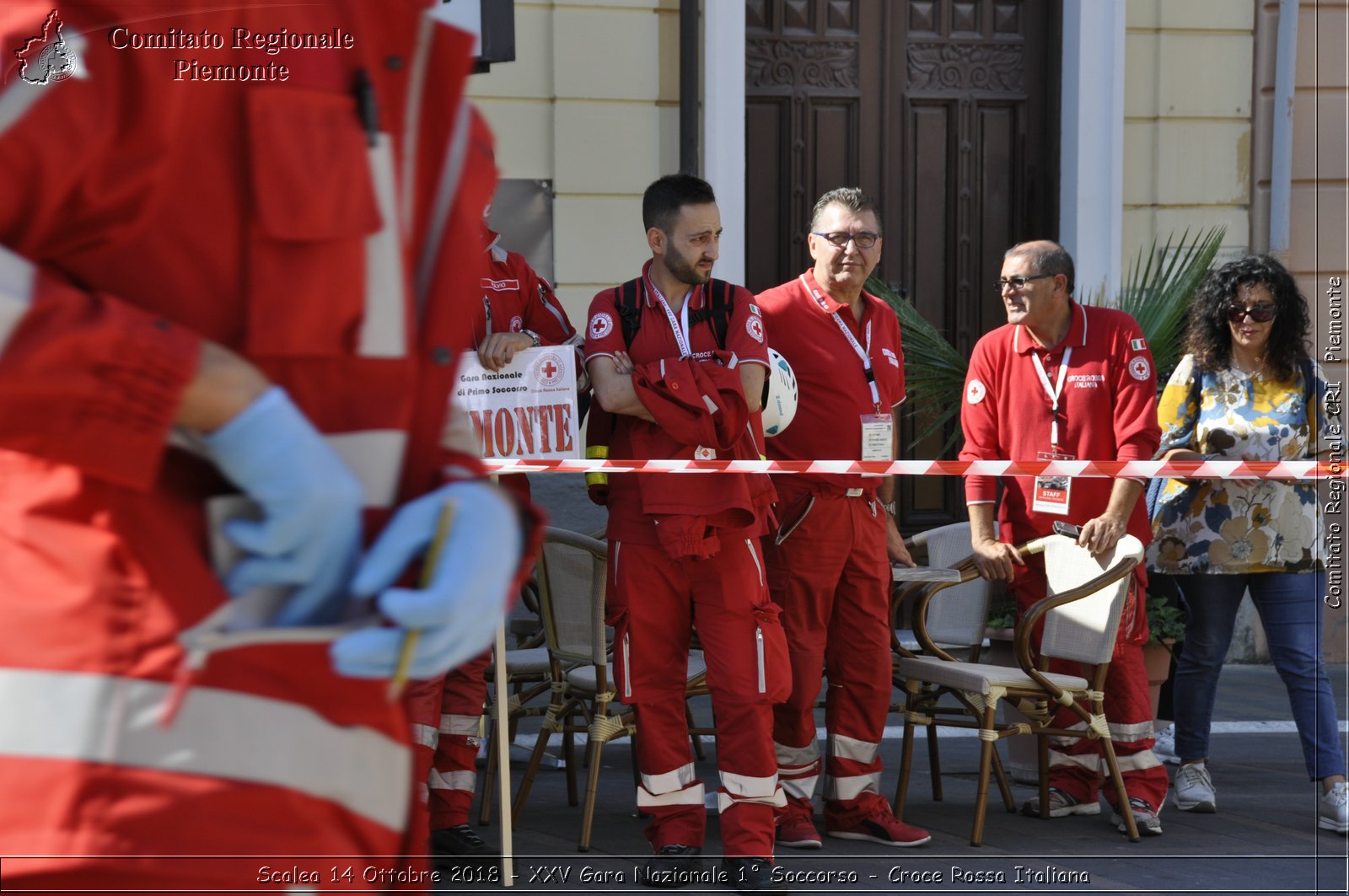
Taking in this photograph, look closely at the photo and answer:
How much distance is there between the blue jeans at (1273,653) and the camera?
18.8 ft

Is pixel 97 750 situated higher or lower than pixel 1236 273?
lower

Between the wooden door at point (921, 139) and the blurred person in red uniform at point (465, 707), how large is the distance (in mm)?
3613

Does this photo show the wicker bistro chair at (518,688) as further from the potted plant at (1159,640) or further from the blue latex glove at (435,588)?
the blue latex glove at (435,588)

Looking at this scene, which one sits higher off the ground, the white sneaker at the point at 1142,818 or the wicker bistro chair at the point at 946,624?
the wicker bistro chair at the point at 946,624

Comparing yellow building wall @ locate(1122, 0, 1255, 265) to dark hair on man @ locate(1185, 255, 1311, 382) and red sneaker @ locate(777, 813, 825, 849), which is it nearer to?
dark hair on man @ locate(1185, 255, 1311, 382)

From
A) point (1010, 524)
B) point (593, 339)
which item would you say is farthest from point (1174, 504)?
point (593, 339)

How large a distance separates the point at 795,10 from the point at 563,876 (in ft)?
18.1

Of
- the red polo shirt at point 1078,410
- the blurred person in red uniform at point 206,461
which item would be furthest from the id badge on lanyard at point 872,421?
the blurred person in red uniform at point 206,461

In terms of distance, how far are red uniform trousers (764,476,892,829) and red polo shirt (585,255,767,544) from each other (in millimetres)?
620

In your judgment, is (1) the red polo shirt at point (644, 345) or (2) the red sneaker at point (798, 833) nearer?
(1) the red polo shirt at point (644, 345)

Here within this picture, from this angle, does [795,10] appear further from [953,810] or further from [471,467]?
[471,467]

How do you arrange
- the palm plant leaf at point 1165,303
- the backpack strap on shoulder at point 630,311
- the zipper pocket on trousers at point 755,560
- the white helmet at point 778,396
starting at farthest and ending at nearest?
1. the palm plant leaf at point 1165,303
2. the white helmet at point 778,396
3. the backpack strap on shoulder at point 630,311
4. the zipper pocket on trousers at point 755,560

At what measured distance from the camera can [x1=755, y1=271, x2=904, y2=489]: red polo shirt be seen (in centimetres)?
554

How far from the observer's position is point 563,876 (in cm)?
485
